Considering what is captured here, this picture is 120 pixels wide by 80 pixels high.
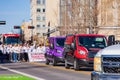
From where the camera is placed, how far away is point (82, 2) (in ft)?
212

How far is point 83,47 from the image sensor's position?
2803 cm

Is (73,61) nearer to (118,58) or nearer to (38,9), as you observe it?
(118,58)

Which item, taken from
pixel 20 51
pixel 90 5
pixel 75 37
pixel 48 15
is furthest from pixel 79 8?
pixel 48 15

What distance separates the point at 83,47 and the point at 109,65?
48.8 ft

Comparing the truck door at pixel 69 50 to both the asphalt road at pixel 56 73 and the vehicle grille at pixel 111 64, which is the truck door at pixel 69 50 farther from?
the vehicle grille at pixel 111 64

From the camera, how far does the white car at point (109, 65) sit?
13.1m

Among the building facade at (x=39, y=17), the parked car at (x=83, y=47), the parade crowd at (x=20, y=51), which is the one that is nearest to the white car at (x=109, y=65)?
the parked car at (x=83, y=47)

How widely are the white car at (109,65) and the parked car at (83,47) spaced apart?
1288cm

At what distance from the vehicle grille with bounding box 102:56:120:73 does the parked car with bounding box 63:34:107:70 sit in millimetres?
12969

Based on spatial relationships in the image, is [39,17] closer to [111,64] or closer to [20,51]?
[20,51]

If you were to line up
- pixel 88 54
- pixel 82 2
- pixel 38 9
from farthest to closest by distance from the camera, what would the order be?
pixel 38 9, pixel 82 2, pixel 88 54

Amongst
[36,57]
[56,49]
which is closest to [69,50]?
[56,49]

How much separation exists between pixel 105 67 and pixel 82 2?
51547 millimetres

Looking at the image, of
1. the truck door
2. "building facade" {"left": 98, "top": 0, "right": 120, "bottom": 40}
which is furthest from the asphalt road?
"building facade" {"left": 98, "top": 0, "right": 120, "bottom": 40}
